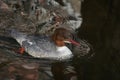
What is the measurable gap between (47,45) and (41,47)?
12 cm

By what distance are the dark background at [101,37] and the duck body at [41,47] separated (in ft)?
1.86

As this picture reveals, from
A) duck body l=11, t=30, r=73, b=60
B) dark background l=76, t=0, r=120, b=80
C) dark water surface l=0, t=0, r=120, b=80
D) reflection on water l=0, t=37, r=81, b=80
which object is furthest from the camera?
duck body l=11, t=30, r=73, b=60

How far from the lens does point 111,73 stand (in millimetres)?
7723

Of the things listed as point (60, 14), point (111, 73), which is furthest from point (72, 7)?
point (111, 73)

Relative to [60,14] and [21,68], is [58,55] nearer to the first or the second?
[21,68]

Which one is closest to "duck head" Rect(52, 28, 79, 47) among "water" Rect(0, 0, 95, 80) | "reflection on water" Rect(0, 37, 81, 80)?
"water" Rect(0, 0, 95, 80)

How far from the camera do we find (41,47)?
8.51m

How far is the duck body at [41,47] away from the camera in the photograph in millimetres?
8387

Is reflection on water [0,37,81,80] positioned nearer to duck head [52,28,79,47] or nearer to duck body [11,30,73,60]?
duck body [11,30,73,60]

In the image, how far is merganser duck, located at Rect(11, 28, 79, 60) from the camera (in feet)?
27.6

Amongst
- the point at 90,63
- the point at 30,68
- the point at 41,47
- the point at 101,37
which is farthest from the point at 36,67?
the point at 101,37

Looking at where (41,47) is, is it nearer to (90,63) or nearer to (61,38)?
(61,38)

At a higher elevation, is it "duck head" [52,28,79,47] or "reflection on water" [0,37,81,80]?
"duck head" [52,28,79,47]

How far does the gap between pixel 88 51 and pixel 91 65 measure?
613mm
